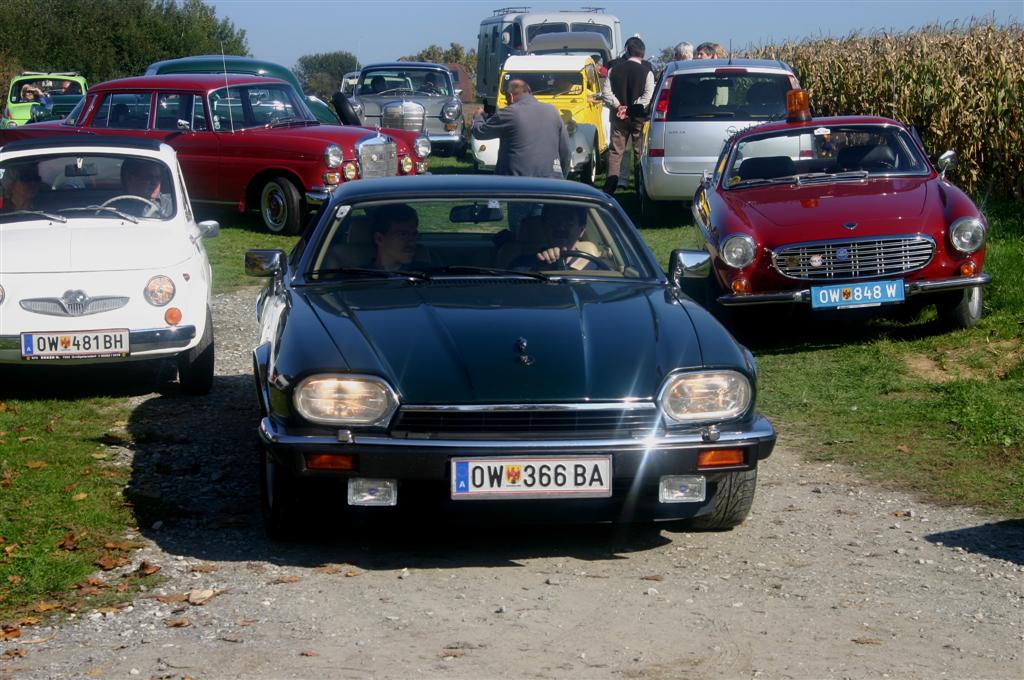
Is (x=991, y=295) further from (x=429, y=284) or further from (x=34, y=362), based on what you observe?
(x=34, y=362)

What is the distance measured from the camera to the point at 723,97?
1622 cm

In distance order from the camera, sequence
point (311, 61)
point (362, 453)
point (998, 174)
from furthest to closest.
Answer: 1. point (311, 61)
2. point (998, 174)
3. point (362, 453)

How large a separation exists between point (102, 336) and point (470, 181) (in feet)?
8.11

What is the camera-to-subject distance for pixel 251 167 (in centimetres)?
1638

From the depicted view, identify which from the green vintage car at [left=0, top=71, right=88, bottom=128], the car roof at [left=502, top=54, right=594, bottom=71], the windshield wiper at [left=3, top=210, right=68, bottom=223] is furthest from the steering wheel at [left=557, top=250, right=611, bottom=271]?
the green vintage car at [left=0, top=71, right=88, bottom=128]

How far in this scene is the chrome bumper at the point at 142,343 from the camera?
794cm

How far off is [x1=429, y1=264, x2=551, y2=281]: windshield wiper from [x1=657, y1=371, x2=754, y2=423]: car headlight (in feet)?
3.98

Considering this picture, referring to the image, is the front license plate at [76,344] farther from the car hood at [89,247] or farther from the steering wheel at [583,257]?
the steering wheel at [583,257]

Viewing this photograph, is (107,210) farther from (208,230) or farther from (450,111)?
(450,111)

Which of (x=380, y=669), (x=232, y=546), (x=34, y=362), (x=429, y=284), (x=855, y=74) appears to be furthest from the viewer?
(x=855, y=74)

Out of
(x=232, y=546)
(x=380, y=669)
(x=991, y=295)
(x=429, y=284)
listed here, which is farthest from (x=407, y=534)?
(x=991, y=295)

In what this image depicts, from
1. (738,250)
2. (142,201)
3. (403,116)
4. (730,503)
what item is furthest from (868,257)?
(403,116)

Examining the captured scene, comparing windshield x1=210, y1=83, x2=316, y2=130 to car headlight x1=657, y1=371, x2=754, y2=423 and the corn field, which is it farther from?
car headlight x1=657, y1=371, x2=754, y2=423

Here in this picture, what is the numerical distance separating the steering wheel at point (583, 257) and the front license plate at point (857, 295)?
3336 mm
